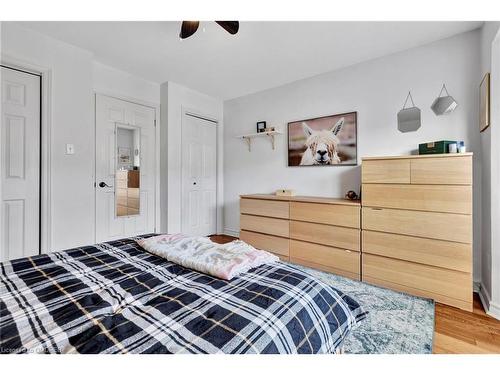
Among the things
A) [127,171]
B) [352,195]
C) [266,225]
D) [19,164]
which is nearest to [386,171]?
[352,195]

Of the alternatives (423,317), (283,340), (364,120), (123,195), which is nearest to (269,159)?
(364,120)

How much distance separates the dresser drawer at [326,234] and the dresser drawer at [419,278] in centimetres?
19

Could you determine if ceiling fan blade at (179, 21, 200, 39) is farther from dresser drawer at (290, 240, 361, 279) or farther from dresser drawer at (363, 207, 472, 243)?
dresser drawer at (290, 240, 361, 279)

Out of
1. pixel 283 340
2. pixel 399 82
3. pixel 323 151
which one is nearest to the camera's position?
pixel 283 340

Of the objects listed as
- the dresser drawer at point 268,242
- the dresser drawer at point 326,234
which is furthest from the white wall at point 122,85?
the dresser drawer at point 326,234

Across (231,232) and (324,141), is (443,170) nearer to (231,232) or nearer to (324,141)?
(324,141)

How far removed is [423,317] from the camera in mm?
1755

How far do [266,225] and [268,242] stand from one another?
0.70 ft

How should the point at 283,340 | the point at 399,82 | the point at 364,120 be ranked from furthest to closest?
the point at 364,120 < the point at 399,82 < the point at 283,340

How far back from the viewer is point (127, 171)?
3191 mm

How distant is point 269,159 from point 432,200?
2.17 meters

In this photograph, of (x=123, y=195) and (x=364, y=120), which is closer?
(x=364, y=120)
